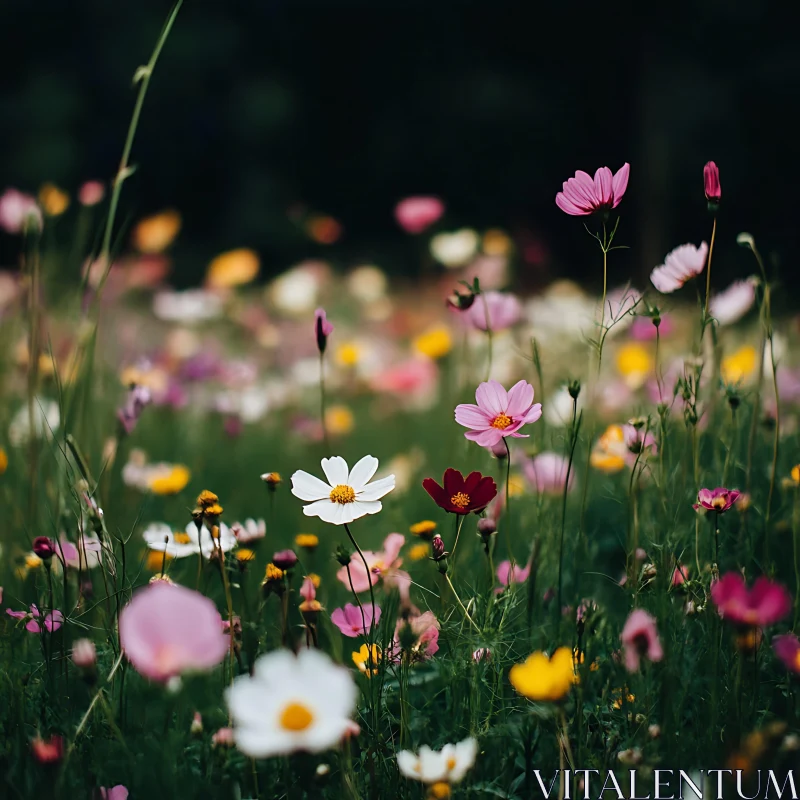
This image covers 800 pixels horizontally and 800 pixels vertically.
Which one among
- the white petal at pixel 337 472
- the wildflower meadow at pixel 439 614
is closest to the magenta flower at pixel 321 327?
the wildflower meadow at pixel 439 614

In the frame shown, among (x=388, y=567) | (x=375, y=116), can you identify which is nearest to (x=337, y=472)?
(x=388, y=567)

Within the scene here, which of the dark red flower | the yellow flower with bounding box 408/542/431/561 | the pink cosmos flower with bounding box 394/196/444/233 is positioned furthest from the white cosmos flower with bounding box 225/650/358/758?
the pink cosmos flower with bounding box 394/196/444/233

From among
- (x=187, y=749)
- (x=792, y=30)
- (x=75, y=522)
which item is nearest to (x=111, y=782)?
(x=187, y=749)

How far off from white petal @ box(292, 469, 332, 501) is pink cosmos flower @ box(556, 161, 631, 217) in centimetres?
31

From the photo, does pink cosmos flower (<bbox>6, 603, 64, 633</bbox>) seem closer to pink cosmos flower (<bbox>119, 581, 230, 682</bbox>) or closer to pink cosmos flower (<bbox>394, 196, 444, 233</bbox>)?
pink cosmos flower (<bbox>119, 581, 230, 682</bbox>)

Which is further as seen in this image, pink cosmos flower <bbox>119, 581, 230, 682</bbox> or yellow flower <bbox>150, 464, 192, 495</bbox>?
yellow flower <bbox>150, 464, 192, 495</bbox>

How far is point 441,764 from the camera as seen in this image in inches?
22.9

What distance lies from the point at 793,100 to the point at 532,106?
5.56ft

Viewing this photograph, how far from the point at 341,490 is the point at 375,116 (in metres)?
6.19

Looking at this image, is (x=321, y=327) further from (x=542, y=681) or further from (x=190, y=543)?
(x=542, y=681)

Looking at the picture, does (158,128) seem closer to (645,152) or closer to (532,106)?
(532,106)

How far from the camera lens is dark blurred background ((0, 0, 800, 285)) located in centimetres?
552

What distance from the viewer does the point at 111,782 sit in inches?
25.7

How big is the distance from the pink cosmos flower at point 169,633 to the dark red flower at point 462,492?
260 millimetres
